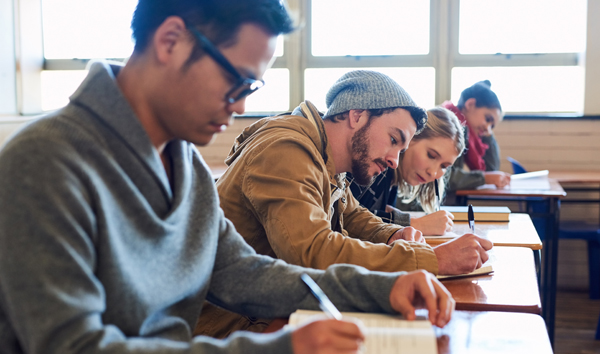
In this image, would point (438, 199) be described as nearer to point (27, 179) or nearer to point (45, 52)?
point (27, 179)

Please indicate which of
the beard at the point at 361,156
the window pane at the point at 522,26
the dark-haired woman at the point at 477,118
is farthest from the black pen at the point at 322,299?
the window pane at the point at 522,26

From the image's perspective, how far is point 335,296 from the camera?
1040 millimetres

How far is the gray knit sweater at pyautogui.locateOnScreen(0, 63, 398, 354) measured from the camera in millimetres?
651

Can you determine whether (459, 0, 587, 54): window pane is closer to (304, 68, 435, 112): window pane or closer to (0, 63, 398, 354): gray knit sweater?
(304, 68, 435, 112): window pane

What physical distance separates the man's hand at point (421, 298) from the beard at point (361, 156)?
79cm

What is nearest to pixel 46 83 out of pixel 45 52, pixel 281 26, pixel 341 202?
pixel 45 52

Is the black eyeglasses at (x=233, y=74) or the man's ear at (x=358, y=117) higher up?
the black eyeglasses at (x=233, y=74)

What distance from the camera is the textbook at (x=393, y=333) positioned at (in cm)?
83

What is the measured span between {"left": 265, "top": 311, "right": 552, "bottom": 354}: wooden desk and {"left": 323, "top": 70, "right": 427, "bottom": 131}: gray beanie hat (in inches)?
31.1

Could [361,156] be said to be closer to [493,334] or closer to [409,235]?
[409,235]

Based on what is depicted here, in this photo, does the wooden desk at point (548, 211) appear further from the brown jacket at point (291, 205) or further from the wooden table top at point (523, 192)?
the brown jacket at point (291, 205)

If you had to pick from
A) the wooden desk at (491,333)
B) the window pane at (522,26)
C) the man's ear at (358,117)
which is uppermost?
the window pane at (522,26)

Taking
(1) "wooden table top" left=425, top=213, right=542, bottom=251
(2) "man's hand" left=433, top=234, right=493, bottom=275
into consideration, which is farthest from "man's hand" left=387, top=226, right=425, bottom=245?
(2) "man's hand" left=433, top=234, right=493, bottom=275

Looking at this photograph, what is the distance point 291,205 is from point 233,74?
523 mm
